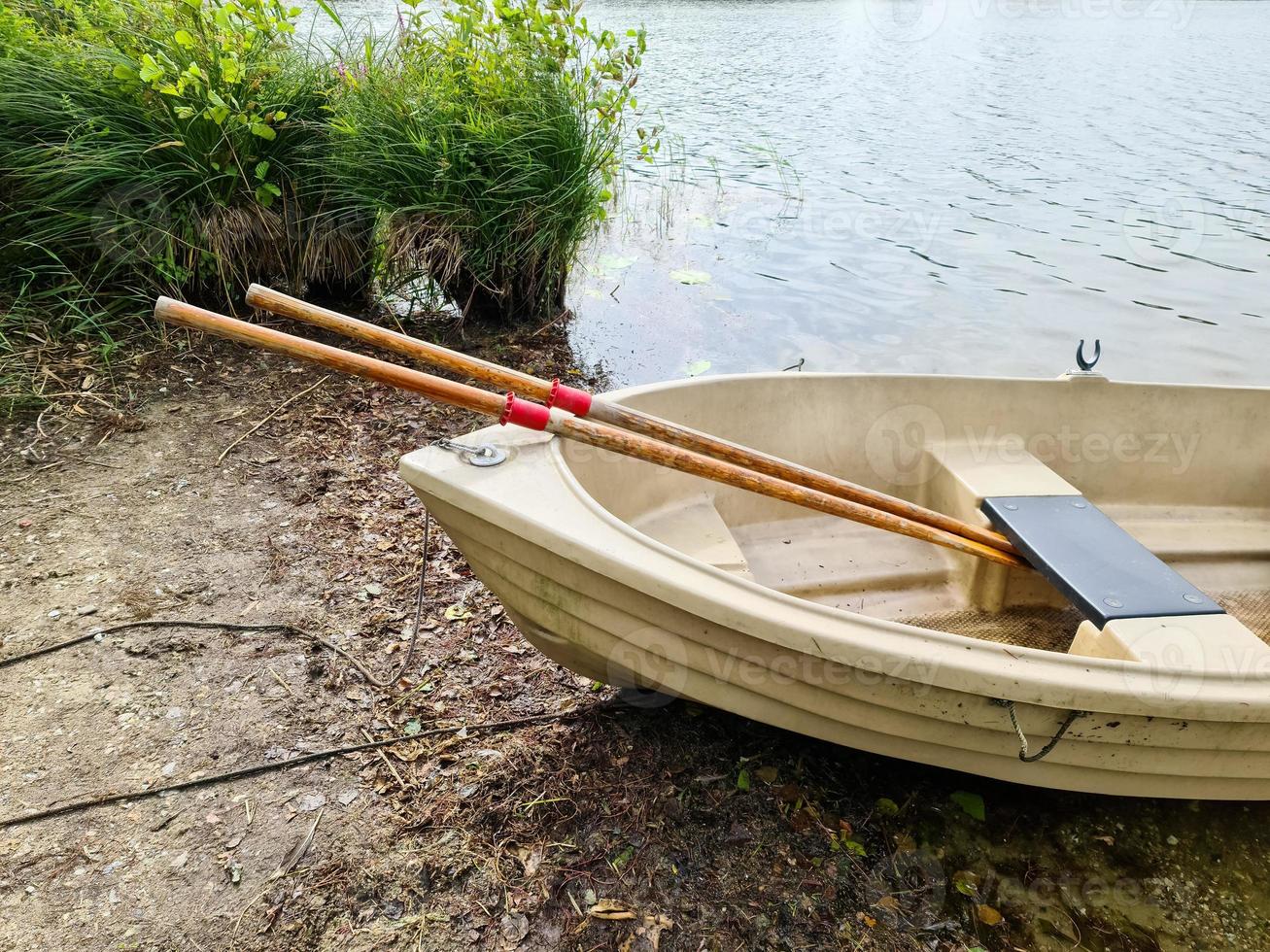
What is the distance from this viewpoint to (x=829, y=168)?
9.00 meters

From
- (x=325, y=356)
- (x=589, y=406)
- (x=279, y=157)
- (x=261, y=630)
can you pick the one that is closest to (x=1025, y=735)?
(x=589, y=406)

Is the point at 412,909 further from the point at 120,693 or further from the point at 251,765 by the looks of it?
the point at 120,693

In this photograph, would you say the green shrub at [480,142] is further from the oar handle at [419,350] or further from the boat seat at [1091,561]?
the boat seat at [1091,561]

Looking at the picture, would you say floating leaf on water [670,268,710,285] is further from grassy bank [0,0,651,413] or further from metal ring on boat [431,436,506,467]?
metal ring on boat [431,436,506,467]

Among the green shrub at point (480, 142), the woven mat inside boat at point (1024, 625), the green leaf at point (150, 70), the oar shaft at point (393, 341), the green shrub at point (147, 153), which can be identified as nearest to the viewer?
the oar shaft at point (393, 341)

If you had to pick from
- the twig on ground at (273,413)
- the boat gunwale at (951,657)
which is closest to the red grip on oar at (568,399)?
the boat gunwale at (951,657)

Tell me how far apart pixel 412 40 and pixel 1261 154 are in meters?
8.94

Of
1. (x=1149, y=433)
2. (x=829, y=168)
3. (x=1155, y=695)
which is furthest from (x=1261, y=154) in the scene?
(x=1155, y=695)

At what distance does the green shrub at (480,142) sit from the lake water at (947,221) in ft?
2.98

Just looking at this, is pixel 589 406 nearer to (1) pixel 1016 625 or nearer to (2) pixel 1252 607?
(1) pixel 1016 625

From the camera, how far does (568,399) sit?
7.11 ft

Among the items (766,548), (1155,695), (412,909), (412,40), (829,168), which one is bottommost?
(412,909)

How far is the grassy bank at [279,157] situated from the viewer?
13.1 ft

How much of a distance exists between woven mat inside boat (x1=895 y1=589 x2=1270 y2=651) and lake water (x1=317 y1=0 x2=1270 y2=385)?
2.81 metres
